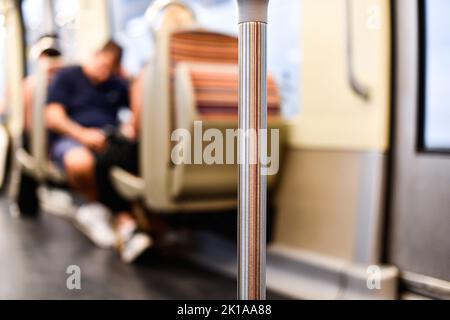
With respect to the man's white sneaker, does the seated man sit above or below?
above

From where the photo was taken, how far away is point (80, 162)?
276cm

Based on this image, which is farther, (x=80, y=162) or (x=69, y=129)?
(x=69, y=129)

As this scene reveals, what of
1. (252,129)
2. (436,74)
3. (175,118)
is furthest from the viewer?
(175,118)

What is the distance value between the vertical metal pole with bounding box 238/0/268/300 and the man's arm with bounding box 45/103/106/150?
2016 millimetres

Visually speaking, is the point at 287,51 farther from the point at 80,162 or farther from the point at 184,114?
the point at 80,162

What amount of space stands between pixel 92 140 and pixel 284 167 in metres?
1.18

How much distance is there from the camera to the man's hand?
9.08ft

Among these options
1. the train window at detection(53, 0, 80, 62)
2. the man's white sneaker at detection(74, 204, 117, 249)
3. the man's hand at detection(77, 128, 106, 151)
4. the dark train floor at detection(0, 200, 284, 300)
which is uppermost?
the train window at detection(53, 0, 80, 62)

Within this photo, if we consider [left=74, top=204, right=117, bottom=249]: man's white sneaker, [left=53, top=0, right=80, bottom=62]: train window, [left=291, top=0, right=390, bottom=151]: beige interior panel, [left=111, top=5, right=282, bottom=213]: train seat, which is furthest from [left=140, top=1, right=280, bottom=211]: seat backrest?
[left=53, top=0, right=80, bottom=62]: train window

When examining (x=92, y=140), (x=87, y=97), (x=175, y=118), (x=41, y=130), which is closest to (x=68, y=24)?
(x=87, y=97)

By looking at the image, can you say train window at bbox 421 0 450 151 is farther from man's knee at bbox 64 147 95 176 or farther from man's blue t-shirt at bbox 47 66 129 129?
man's blue t-shirt at bbox 47 66 129 129

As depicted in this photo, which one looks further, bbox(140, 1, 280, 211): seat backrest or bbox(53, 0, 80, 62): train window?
bbox(53, 0, 80, 62): train window

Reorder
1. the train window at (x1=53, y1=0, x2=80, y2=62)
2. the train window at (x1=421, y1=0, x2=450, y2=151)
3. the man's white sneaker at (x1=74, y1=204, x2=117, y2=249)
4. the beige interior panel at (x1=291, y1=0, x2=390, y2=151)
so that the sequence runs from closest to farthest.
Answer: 1. the train window at (x1=421, y1=0, x2=450, y2=151)
2. the beige interior panel at (x1=291, y1=0, x2=390, y2=151)
3. the man's white sneaker at (x1=74, y1=204, x2=117, y2=249)
4. the train window at (x1=53, y1=0, x2=80, y2=62)

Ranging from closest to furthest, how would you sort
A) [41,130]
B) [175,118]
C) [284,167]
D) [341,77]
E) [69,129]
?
[341,77], [175,118], [284,167], [69,129], [41,130]
